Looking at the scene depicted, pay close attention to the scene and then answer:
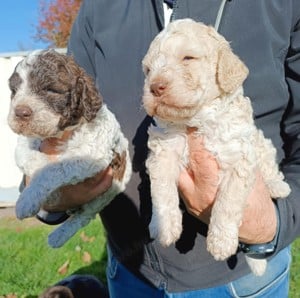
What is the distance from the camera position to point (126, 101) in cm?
276

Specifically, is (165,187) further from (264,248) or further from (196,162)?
(264,248)

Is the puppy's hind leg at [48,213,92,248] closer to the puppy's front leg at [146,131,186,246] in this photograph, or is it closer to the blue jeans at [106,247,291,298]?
the blue jeans at [106,247,291,298]

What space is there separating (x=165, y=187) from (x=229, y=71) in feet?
2.09

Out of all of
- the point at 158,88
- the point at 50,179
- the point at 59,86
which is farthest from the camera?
the point at 59,86

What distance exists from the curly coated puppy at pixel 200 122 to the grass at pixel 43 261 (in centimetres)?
332

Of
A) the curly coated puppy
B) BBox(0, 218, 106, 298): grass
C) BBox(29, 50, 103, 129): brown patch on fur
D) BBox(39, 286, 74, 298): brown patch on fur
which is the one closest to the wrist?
the curly coated puppy

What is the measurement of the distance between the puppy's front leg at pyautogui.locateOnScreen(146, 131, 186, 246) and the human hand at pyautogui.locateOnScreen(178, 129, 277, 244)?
6 cm

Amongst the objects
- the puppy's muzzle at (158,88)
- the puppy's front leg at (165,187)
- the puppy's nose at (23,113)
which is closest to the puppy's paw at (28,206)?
the puppy's nose at (23,113)

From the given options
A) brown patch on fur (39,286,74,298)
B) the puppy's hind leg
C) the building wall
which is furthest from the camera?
the building wall

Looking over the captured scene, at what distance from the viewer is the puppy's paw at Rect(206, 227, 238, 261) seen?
231 cm

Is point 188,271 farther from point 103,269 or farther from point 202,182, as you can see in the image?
point 103,269

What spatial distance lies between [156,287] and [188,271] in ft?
0.77

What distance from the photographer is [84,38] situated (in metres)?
2.99

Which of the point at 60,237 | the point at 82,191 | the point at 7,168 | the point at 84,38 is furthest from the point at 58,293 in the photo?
the point at 7,168
